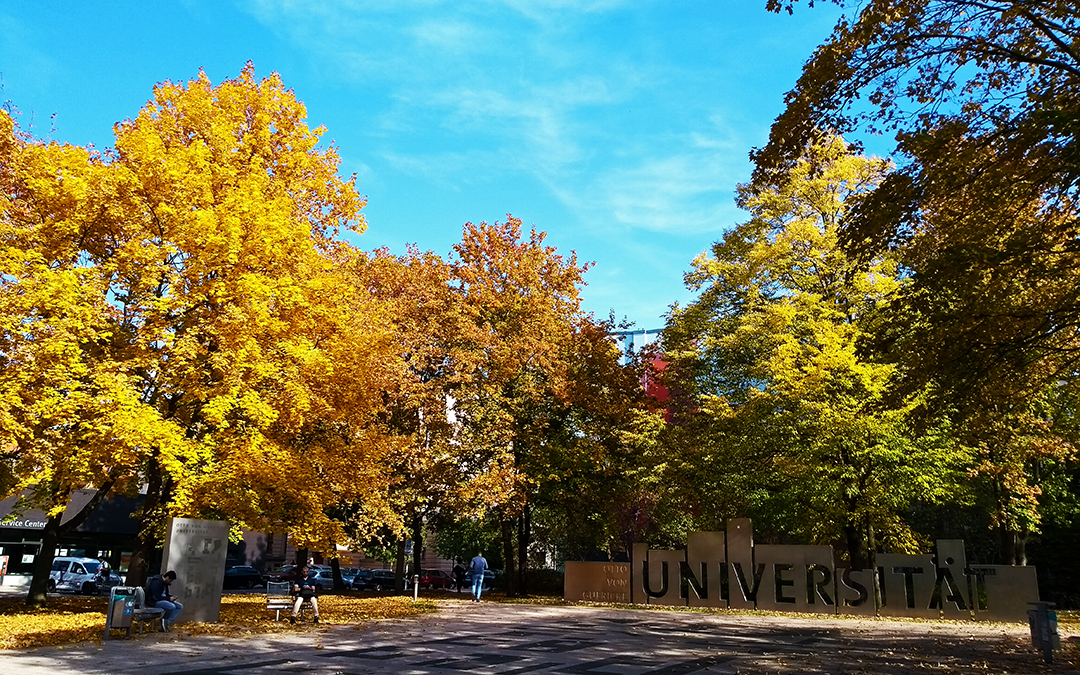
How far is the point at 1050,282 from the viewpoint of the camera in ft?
43.2

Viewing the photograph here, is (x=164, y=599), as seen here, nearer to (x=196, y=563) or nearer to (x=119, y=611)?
(x=119, y=611)

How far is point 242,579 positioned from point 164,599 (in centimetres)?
2508

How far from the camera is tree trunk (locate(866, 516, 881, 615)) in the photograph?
21938 millimetres

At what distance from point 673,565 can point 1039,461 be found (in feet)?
49.3

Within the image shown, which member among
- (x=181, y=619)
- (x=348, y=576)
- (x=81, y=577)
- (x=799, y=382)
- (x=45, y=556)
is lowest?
(x=348, y=576)

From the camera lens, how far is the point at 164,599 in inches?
591

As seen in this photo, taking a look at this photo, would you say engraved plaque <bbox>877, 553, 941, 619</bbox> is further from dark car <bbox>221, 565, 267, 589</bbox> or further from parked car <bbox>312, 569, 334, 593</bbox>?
dark car <bbox>221, 565, 267, 589</bbox>

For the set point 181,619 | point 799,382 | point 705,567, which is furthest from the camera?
point 705,567

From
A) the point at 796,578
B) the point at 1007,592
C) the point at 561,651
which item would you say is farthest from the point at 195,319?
the point at 1007,592

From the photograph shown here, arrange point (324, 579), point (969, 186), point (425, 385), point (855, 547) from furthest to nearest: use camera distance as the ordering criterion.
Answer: point (324, 579) → point (425, 385) → point (855, 547) → point (969, 186)

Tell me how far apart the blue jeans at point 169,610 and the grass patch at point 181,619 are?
251 mm

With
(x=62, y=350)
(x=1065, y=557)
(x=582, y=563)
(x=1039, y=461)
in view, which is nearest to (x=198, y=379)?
(x=62, y=350)

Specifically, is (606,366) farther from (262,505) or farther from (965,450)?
(262,505)

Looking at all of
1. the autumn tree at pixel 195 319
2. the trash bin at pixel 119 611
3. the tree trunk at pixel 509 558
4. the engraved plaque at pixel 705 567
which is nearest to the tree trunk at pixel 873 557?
the engraved plaque at pixel 705 567
